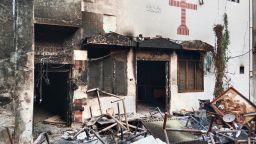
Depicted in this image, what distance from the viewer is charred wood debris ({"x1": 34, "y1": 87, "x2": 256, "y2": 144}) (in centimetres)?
866

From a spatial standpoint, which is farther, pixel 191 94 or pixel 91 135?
pixel 191 94

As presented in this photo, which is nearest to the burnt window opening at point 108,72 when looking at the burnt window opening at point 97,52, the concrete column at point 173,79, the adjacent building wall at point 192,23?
the burnt window opening at point 97,52

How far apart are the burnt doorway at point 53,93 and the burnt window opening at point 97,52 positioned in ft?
3.30

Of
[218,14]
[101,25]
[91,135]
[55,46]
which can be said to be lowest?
[91,135]

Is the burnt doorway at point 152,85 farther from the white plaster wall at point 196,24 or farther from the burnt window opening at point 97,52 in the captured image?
the burnt window opening at point 97,52

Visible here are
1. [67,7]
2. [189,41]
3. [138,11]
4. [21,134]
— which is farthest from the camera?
[189,41]

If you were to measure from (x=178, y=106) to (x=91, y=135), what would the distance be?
229 inches

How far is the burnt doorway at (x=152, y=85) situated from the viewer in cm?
1503

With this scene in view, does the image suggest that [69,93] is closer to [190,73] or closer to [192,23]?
[190,73]

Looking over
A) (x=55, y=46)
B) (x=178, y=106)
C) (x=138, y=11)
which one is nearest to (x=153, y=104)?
(x=178, y=106)

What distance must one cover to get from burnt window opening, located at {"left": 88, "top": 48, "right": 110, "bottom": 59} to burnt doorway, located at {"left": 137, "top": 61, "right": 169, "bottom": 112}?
10.9 ft

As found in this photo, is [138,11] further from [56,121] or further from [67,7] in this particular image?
[56,121]

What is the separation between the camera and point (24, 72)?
8.80 meters

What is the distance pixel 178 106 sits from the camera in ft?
47.9
